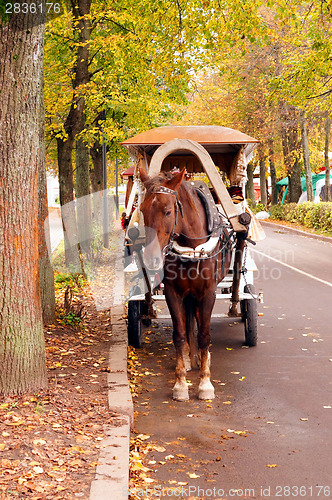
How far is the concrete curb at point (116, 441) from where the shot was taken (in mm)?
4242

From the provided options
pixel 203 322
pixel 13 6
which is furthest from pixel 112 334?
pixel 13 6

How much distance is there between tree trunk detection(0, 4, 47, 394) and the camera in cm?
579

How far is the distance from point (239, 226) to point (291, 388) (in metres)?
2.07

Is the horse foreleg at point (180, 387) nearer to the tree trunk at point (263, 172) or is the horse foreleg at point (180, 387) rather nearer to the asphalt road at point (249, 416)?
the asphalt road at point (249, 416)

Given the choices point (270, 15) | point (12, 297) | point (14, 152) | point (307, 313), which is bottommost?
point (307, 313)

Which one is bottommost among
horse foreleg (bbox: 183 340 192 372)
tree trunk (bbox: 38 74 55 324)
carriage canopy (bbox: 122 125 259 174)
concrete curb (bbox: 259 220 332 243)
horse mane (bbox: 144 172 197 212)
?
concrete curb (bbox: 259 220 332 243)

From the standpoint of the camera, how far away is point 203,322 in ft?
23.0

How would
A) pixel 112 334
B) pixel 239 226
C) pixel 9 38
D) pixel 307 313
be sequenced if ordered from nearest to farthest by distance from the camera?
pixel 9 38 → pixel 239 226 → pixel 112 334 → pixel 307 313

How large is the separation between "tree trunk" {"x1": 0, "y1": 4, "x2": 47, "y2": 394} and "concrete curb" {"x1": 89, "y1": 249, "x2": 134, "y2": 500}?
874 millimetres

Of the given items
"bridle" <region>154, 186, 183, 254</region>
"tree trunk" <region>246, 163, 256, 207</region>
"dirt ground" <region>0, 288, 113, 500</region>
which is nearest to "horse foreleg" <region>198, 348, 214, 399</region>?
"dirt ground" <region>0, 288, 113, 500</region>

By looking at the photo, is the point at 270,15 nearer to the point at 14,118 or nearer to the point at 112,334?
the point at 112,334

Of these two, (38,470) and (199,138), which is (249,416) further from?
(199,138)

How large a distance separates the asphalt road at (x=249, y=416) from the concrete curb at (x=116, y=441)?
10.0 inches

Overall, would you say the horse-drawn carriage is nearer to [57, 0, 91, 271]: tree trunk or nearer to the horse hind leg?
the horse hind leg
